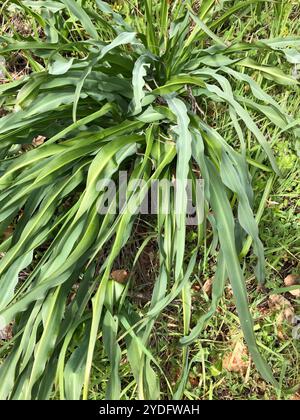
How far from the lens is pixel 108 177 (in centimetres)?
125

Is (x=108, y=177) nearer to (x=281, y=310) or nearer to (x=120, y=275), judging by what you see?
(x=120, y=275)

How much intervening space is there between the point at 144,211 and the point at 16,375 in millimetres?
542

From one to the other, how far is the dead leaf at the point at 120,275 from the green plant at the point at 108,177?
0.23 ft

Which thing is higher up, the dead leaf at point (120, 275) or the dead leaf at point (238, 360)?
the dead leaf at point (120, 275)

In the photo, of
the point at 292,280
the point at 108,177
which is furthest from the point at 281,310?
the point at 108,177

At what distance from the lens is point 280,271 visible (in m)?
1.47

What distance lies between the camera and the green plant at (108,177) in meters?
1.19

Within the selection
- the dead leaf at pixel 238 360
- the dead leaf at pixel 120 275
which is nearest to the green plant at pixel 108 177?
the dead leaf at pixel 120 275

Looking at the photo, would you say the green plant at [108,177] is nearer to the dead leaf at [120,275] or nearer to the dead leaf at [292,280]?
the dead leaf at [120,275]

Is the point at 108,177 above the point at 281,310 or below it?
above

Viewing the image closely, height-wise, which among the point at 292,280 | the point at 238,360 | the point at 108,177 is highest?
the point at 108,177

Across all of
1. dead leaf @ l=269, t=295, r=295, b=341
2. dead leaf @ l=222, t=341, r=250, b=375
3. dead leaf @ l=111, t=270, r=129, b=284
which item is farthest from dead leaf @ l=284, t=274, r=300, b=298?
dead leaf @ l=111, t=270, r=129, b=284

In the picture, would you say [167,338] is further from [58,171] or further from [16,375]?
[58,171]

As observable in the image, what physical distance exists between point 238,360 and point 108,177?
0.62 meters
